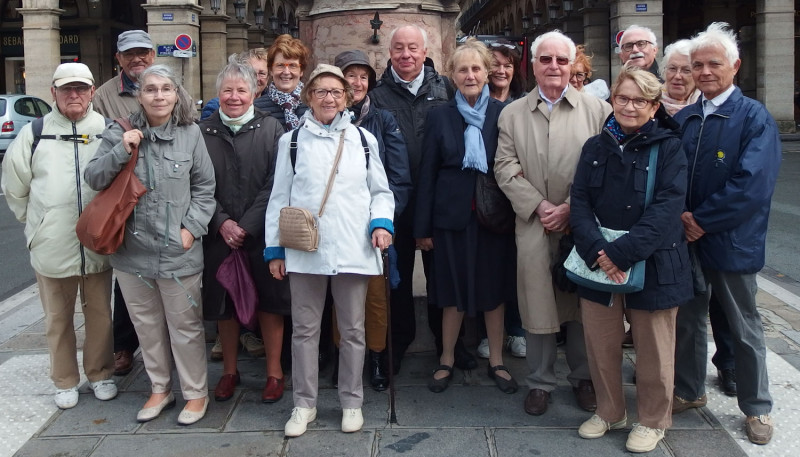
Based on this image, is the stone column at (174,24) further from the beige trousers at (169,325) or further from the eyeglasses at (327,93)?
the eyeglasses at (327,93)

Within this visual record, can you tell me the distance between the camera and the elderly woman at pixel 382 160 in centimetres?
480

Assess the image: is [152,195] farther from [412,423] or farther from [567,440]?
[567,440]

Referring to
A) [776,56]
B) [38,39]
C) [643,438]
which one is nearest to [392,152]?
[643,438]

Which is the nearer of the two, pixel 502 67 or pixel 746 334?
pixel 746 334

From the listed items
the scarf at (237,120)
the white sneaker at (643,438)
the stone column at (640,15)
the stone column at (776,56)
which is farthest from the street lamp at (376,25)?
the stone column at (776,56)

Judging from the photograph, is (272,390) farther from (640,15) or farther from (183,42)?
(640,15)

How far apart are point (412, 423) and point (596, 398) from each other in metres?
1.01

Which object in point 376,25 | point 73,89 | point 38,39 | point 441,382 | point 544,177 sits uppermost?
point 38,39

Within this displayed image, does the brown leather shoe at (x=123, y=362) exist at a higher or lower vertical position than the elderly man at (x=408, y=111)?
lower

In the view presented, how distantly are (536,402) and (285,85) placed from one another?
246 centimetres

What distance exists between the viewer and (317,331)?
14.7 ft

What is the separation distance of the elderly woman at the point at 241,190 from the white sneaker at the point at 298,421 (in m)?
0.43

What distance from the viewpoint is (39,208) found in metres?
4.67

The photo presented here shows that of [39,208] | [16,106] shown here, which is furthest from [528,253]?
[16,106]
